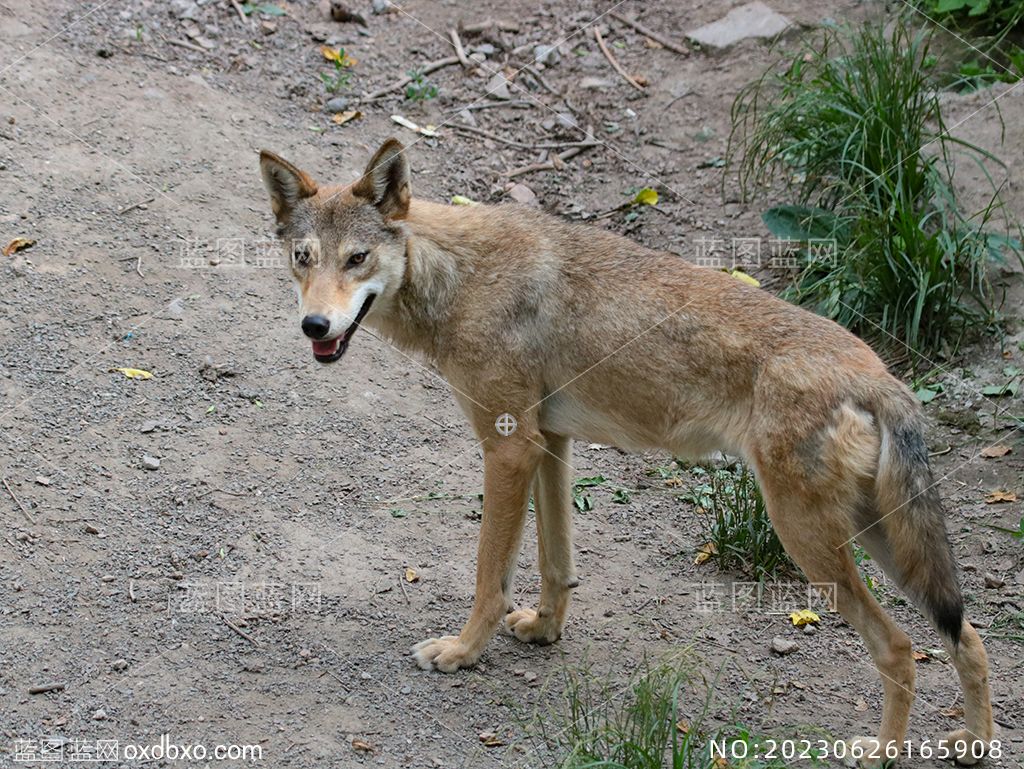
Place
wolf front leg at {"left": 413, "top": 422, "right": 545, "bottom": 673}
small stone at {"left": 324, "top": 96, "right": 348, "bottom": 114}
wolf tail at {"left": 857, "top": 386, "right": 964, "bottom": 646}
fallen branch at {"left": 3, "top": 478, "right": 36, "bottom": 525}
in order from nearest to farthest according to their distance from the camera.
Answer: wolf tail at {"left": 857, "top": 386, "right": 964, "bottom": 646} → wolf front leg at {"left": 413, "top": 422, "right": 545, "bottom": 673} → fallen branch at {"left": 3, "top": 478, "right": 36, "bottom": 525} → small stone at {"left": 324, "top": 96, "right": 348, "bottom": 114}

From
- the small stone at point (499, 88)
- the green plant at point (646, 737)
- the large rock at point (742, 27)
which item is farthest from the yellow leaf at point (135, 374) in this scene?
the large rock at point (742, 27)

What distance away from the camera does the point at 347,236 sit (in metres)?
5.98

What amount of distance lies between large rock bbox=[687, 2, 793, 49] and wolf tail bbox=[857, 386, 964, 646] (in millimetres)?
7522

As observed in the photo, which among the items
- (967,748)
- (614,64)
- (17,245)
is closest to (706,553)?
(967,748)

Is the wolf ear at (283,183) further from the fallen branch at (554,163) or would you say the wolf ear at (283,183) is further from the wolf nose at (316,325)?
the fallen branch at (554,163)

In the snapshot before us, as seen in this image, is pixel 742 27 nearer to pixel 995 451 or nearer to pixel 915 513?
pixel 995 451

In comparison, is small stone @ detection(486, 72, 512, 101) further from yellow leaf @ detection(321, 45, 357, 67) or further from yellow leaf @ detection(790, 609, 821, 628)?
yellow leaf @ detection(790, 609, 821, 628)

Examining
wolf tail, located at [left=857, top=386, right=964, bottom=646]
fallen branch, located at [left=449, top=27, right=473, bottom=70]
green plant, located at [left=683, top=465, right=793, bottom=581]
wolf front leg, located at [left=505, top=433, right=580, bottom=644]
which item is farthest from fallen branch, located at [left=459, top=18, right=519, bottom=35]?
wolf tail, located at [left=857, top=386, right=964, bottom=646]

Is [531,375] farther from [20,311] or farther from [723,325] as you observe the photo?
[20,311]

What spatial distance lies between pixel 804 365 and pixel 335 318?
221 cm

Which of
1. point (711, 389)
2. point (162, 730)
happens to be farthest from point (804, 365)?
point (162, 730)

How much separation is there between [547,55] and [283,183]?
21.5ft

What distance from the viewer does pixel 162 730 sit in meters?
5.39

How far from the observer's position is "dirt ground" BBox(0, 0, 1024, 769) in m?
5.84
